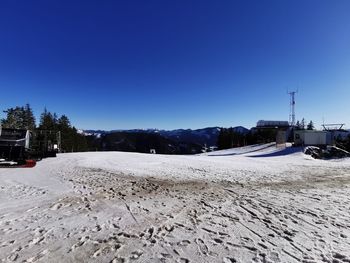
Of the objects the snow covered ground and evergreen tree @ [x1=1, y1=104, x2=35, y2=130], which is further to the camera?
evergreen tree @ [x1=1, y1=104, x2=35, y2=130]

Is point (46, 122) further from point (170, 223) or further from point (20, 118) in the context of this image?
point (170, 223)

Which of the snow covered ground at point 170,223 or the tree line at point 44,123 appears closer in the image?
the snow covered ground at point 170,223

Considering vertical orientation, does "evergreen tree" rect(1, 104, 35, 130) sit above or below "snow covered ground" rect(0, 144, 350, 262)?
above

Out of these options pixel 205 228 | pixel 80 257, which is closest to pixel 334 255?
pixel 205 228

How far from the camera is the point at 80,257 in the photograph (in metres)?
4.83

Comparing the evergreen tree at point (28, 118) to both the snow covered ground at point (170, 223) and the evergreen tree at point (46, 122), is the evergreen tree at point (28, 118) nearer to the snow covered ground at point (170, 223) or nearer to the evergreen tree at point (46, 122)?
the evergreen tree at point (46, 122)

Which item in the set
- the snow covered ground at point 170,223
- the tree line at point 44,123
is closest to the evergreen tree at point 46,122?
the tree line at point 44,123

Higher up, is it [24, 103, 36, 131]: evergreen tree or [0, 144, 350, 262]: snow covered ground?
[24, 103, 36, 131]: evergreen tree

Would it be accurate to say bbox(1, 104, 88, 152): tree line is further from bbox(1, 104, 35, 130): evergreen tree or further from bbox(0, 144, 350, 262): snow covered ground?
bbox(0, 144, 350, 262): snow covered ground

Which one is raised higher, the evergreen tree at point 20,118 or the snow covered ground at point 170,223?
the evergreen tree at point 20,118

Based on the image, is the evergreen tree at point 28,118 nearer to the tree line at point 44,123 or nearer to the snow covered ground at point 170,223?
the tree line at point 44,123

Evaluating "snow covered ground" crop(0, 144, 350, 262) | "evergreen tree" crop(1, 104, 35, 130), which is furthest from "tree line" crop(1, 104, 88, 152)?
"snow covered ground" crop(0, 144, 350, 262)

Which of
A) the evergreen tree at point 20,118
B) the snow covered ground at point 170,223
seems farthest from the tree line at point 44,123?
the snow covered ground at point 170,223

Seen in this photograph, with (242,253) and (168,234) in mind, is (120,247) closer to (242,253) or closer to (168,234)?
(168,234)
